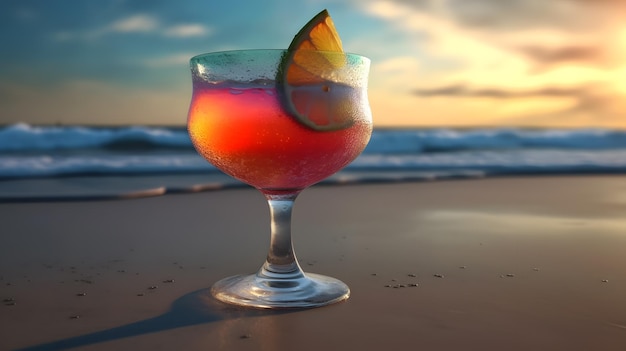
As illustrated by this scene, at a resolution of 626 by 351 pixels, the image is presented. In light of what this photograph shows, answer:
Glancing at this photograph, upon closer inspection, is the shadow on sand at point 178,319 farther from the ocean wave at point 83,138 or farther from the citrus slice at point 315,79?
the ocean wave at point 83,138

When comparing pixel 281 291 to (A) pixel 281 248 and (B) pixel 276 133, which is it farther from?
(B) pixel 276 133

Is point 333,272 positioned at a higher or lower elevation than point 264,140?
lower

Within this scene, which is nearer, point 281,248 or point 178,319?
point 178,319

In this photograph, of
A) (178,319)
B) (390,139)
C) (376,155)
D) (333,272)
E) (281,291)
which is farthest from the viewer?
(390,139)

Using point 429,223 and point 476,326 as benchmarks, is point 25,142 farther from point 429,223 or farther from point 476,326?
point 476,326

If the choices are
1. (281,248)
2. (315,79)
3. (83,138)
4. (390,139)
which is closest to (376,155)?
(390,139)

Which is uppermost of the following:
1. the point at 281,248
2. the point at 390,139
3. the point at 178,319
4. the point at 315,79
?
the point at 315,79

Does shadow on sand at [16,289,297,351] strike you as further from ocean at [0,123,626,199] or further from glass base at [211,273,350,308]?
ocean at [0,123,626,199]

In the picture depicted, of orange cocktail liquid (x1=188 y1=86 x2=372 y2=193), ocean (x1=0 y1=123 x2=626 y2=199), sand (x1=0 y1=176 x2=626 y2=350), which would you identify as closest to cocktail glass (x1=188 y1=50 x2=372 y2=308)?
orange cocktail liquid (x1=188 y1=86 x2=372 y2=193)
